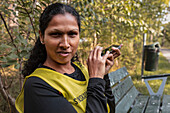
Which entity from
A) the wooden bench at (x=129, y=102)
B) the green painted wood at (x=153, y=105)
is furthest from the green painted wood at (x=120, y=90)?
the green painted wood at (x=153, y=105)

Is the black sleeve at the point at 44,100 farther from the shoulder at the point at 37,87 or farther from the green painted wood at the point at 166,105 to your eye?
the green painted wood at the point at 166,105

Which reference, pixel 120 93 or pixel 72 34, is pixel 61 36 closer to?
pixel 72 34

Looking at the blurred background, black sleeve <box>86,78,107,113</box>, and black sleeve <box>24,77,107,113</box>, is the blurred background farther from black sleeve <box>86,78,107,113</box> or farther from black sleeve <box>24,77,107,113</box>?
black sleeve <box>86,78,107,113</box>

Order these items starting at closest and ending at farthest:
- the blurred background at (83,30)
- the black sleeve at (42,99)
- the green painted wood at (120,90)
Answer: the black sleeve at (42,99) → the blurred background at (83,30) → the green painted wood at (120,90)

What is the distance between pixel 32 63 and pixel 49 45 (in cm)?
32

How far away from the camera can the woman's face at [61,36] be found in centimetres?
101

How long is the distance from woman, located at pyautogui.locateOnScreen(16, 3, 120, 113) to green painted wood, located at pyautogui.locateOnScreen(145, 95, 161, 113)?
1.98 m

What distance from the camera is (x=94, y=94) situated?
1.02 m

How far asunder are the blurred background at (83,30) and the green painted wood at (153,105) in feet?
4.36

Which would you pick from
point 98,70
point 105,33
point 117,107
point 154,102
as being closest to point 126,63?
point 105,33

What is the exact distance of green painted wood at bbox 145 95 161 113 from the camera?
268 centimetres

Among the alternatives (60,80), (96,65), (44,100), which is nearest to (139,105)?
(96,65)

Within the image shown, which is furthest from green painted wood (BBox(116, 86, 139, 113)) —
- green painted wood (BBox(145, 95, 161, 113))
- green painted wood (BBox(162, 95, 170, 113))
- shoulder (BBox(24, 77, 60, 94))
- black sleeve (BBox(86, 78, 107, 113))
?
shoulder (BBox(24, 77, 60, 94))

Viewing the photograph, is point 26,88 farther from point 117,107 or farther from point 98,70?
point 117,107
